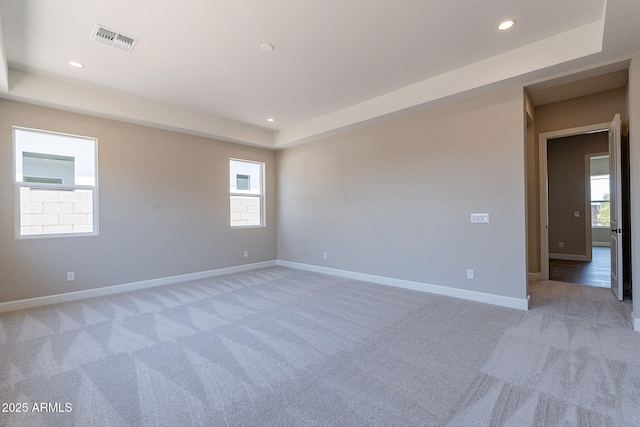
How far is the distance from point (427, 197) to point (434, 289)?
1355 mm

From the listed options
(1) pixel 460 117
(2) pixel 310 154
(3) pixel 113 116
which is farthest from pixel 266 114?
(1) pixel 460 117

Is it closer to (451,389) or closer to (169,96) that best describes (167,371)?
(451,389)

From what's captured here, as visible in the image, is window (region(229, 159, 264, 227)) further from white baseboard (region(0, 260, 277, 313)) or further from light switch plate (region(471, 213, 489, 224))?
light switch plate (region(471, 213, 489, 224))

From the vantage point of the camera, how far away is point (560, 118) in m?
4.50

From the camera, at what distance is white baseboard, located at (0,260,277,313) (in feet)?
12.1

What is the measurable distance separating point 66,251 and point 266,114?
3.65 meters

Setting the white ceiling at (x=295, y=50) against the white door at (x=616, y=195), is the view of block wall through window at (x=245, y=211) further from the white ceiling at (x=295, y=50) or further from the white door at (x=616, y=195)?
the white door at (x=616, y=195)

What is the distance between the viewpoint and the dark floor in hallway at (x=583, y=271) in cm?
469

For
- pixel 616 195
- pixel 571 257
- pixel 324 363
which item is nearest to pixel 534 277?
pixel 616 195

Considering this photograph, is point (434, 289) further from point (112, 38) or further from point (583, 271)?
point (112, 38)

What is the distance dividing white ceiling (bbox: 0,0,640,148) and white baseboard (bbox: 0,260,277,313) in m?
2.58

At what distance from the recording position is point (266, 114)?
511 centimetres

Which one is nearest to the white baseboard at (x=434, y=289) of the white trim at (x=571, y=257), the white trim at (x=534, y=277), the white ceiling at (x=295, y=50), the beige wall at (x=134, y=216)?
the white trim at (x=534, y=277)

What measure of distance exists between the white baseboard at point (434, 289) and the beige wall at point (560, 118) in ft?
4.57
